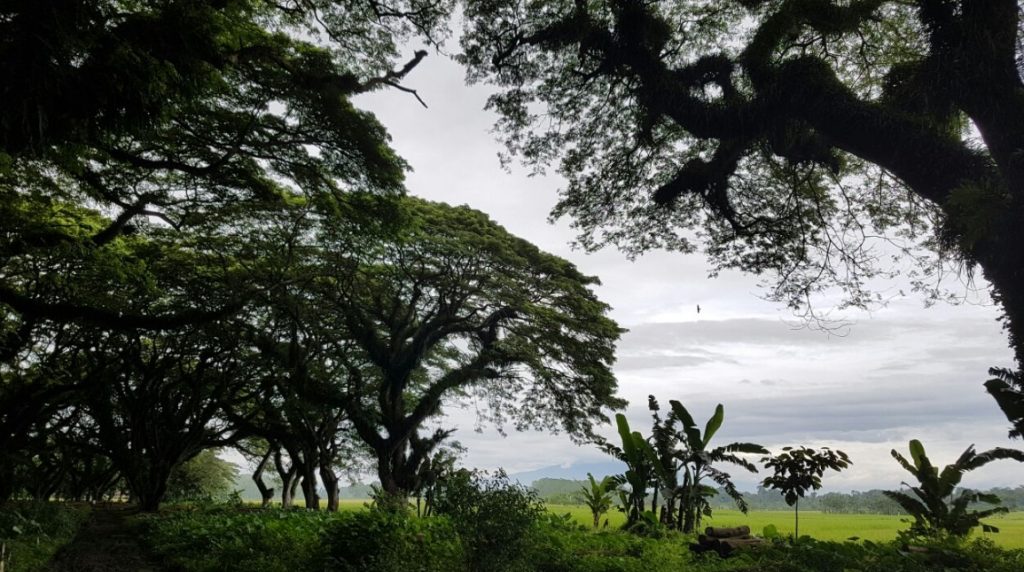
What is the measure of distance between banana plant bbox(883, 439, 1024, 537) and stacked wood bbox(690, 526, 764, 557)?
4502 mm

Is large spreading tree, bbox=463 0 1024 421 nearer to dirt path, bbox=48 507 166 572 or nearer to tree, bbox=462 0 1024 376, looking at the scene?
tree, bbox=462 0 1024 376

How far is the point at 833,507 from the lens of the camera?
56.2 m

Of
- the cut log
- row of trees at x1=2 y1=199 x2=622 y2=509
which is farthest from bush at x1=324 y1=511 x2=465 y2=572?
row of trees at x1=2 y1=199 x2=622 y2=509

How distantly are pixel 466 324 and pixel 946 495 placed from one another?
47.4ft

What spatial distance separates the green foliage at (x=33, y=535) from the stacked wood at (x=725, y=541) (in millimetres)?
11141

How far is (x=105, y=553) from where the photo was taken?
37.1ft

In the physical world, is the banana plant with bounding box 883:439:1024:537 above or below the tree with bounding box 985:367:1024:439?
below

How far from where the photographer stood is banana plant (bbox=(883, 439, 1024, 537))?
13281mm

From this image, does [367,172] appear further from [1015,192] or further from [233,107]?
[1015,192]

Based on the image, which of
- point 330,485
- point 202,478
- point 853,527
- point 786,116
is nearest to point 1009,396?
point 786,116

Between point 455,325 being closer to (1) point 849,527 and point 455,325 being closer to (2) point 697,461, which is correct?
(2) point 697,461

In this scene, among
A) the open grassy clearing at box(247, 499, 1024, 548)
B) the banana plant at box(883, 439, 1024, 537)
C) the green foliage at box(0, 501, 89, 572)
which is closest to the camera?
the green foliage at box(0, 501, 89, 572)

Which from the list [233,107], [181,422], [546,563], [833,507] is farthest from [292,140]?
[833,507]

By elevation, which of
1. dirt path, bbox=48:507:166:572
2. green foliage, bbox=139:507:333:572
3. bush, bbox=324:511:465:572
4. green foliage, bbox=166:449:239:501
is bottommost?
green foliage, bbox=166:449:239:501
